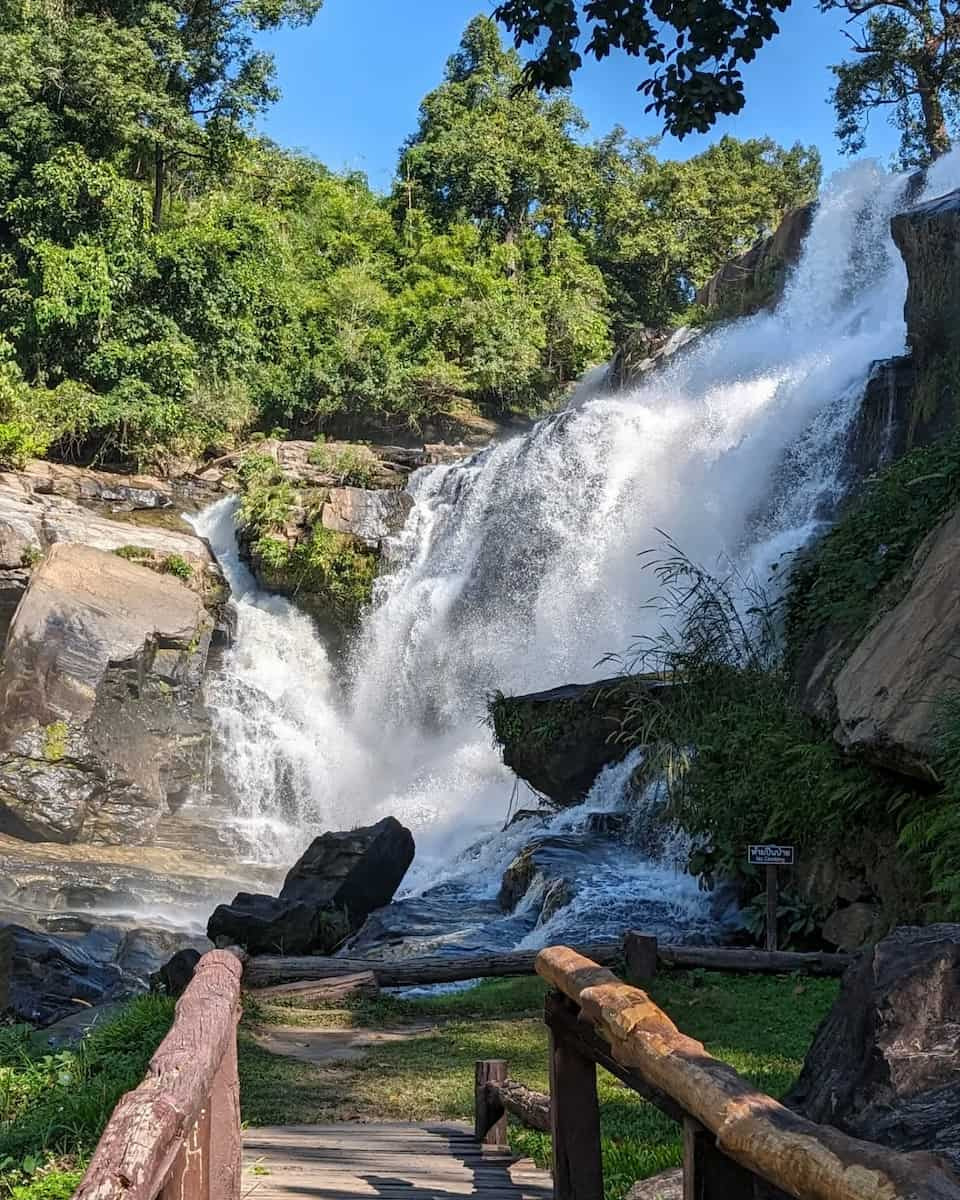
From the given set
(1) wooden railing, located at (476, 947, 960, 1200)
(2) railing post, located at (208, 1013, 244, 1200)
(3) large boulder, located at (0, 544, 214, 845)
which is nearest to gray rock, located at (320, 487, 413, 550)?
(3) large boulder, located at (0, 544, 214, 845)

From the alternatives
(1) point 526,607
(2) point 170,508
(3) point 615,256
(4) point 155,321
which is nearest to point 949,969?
(1) point 526,607

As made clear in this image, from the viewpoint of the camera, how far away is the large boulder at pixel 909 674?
823cm

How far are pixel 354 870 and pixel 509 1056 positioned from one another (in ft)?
20.1

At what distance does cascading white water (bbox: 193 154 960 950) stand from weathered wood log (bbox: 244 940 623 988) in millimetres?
8307

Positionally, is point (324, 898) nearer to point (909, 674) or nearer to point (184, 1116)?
point (909, 674)

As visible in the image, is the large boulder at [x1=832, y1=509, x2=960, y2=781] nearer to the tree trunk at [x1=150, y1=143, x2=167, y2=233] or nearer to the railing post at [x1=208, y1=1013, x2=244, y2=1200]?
the railing post at [x1=208, y1=1013, x2=244, y2=1200]

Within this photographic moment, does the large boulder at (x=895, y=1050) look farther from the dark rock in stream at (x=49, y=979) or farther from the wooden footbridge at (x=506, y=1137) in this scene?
the dark rock in stream at (x=49, y=979)

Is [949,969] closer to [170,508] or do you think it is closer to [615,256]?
[170,508]

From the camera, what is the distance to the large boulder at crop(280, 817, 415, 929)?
43.2ft

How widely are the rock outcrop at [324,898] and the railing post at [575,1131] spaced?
7983 millimetres

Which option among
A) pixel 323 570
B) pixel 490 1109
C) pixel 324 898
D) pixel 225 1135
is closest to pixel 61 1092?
pixel 490 1109

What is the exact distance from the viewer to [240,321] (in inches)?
1213

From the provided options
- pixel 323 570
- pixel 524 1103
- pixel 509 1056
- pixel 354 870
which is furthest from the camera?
pixel 323 570

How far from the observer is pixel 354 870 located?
1350 cm
